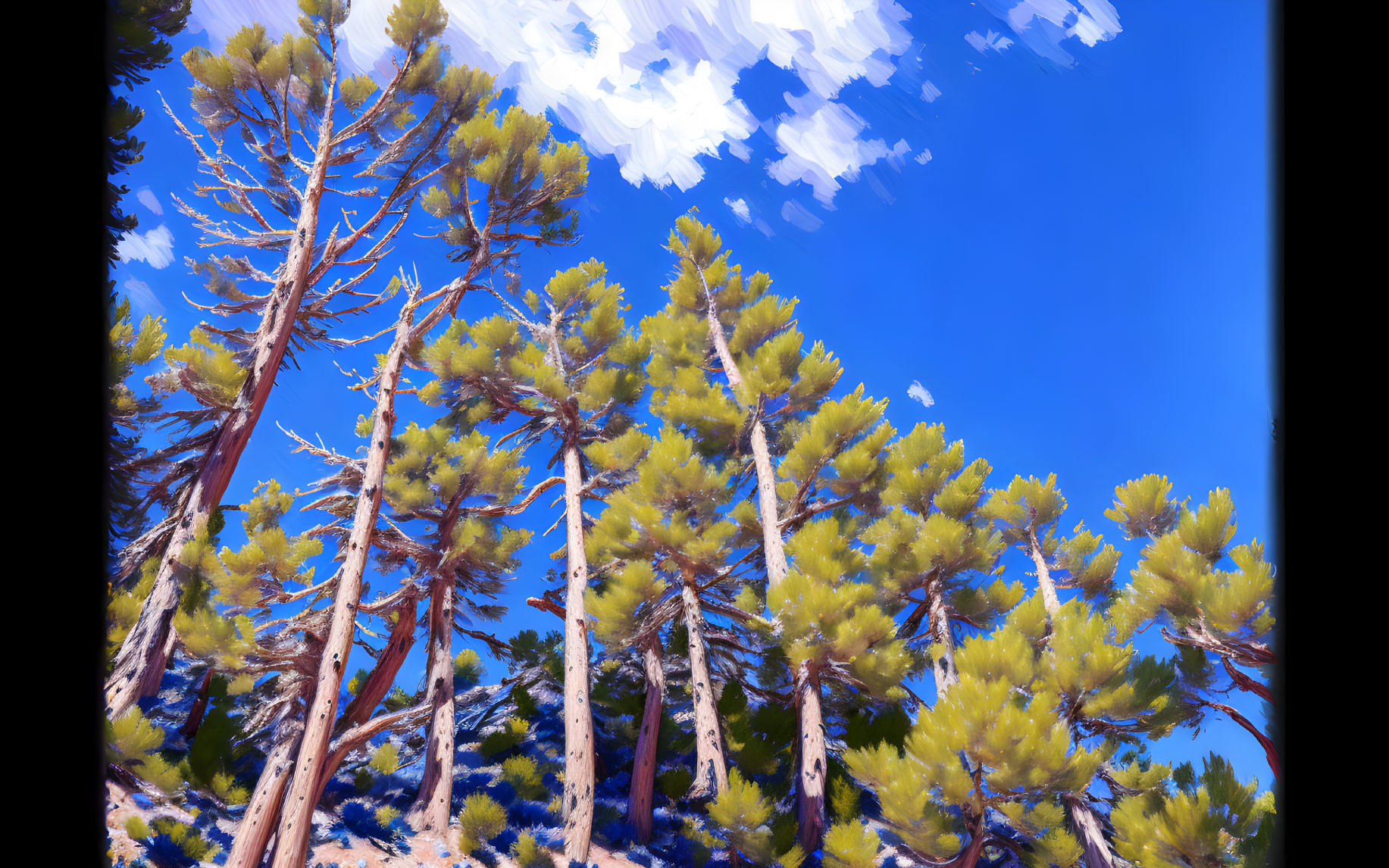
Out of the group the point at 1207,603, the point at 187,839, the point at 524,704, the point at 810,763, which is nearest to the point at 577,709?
the point at 810,763

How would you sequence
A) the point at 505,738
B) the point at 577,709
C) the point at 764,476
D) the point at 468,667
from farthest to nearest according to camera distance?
the point at 468,667
the point at 764,476
the point at 505,738
the point at 577,709

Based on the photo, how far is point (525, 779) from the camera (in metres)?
9.27

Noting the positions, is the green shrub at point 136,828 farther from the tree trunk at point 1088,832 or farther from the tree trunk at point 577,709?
the tree trunk at point 1088,832

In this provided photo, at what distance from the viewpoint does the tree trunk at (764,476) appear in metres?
9.77

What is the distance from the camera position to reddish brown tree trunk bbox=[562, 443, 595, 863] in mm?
7621

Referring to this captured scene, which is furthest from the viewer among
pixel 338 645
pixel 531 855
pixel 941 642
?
pixel 941 642

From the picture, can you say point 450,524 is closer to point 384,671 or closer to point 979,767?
point 384,671

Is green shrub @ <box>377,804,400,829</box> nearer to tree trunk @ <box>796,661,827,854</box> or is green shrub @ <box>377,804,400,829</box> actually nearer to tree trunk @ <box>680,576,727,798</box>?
tree trunk @ <box>680,576,727,798</box>

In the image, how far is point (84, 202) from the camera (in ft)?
3.93

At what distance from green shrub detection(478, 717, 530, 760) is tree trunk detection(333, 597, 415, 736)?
217 centimetres

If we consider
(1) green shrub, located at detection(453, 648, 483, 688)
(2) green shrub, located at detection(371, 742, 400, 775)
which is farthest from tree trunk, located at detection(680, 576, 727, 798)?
(1) green shrub, located at detection(453, 648, 483, 688)

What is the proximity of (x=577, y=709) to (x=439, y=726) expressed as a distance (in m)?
2.77

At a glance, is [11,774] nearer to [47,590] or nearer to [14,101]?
[47,590]

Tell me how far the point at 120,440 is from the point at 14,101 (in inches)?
437
